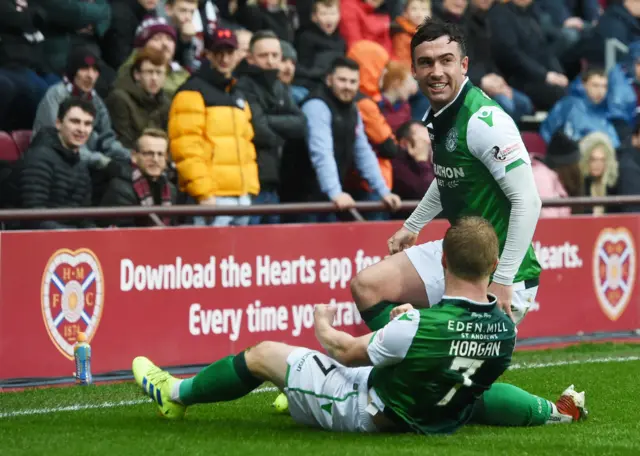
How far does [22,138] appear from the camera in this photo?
1070 cm

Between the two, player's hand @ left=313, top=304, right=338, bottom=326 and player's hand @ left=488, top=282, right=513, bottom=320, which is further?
player's hand @ left=488, top=282, right=513, bottom=320

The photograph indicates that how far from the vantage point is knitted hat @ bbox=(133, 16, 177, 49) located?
37.9 ft

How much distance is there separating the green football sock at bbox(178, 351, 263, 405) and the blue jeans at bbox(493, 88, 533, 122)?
8858 millimetres

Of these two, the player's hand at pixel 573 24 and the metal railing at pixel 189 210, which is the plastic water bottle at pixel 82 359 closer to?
the metal railing at pixel 189 210

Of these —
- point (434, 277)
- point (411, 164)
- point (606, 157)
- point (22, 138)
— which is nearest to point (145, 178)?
point (22, 138)

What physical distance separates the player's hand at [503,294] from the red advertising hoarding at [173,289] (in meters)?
3.67

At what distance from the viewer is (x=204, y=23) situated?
41.9 feet

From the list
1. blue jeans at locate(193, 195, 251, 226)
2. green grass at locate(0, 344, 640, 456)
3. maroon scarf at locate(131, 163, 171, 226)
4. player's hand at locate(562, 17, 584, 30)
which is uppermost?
player's hand at locate(562, 17, 584, 30)

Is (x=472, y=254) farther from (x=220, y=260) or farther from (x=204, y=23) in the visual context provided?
(x=204, y=23)

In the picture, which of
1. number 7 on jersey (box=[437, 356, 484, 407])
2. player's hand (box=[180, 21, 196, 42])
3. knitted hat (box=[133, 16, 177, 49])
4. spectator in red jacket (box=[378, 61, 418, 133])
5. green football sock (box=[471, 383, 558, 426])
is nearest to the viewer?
number 7 on jersey (box=[437, 356, 484, 407])

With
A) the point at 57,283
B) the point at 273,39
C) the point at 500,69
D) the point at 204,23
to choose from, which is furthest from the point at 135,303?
the point at 500,69

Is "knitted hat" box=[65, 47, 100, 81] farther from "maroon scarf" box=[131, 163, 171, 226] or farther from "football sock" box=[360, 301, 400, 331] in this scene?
"football sock" box=[360, 301, 400, 331]

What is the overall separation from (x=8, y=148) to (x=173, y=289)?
1.93 meters

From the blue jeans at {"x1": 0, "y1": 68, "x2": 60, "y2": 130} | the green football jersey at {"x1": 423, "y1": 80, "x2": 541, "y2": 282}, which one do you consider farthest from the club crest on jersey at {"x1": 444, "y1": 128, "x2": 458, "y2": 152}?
the blue jeans at {"x1": 0, "y1": 68, "x2": 60, "y2": 130}
